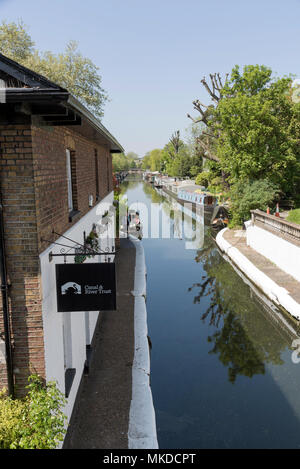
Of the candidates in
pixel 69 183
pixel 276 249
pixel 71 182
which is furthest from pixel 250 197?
pixel 69 183

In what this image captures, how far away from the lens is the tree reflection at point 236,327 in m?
9.86

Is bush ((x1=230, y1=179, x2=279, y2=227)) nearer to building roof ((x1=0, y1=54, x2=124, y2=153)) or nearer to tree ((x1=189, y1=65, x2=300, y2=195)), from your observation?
tree ((x1=189, y1=65, x2=300, y2=195))

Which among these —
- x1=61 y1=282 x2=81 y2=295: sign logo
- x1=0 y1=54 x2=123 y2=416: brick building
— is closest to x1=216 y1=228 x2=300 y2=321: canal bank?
x1=61 y1=282 x2=81 y2=295: sign logo

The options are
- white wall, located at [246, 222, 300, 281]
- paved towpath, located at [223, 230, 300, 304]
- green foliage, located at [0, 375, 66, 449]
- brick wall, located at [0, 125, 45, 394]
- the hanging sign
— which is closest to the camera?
green foliage, located at [0, 375, 66, 449]

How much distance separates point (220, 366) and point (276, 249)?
316 inches

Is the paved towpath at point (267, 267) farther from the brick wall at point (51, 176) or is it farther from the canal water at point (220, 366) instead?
the brick wall at point (51, 176)

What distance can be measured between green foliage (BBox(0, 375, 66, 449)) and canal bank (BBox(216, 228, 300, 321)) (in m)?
8.80

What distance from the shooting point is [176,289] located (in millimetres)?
15836

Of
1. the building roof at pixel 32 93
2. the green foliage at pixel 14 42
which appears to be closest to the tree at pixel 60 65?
the green foliage at pixel 14 42

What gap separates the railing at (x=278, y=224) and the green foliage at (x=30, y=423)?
11.8 m

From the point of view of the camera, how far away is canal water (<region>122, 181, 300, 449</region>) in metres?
7.20

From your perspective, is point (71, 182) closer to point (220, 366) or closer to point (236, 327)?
point (220, 366)
